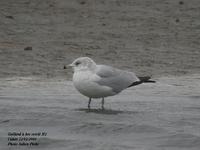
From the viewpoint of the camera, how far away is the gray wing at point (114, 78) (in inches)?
411

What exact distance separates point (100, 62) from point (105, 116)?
5013 mm

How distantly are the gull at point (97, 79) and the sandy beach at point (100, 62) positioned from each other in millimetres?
263

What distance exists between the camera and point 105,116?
987 cm

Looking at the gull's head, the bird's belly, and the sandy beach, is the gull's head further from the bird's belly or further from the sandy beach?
the sandy beach

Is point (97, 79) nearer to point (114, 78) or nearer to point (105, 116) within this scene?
point (114, 78)

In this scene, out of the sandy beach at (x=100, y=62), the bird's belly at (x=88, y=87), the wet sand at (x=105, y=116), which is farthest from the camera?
the bird's belly at (x=88, y=87)

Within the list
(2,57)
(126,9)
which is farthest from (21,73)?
(126,9)

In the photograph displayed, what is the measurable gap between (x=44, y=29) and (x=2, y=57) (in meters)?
3.07

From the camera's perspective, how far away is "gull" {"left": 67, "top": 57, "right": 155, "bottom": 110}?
399 inches

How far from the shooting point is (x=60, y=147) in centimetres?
821

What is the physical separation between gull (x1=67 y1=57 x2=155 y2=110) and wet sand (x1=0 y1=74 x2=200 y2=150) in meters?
0.26

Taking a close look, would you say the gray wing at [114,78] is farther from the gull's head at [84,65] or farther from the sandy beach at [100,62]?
the sandy beach at [100,62]

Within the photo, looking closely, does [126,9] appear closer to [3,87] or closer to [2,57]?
[2,57]

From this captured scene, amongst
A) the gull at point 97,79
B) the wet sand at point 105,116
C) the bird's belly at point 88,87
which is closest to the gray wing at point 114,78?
the gull at point 97,79
